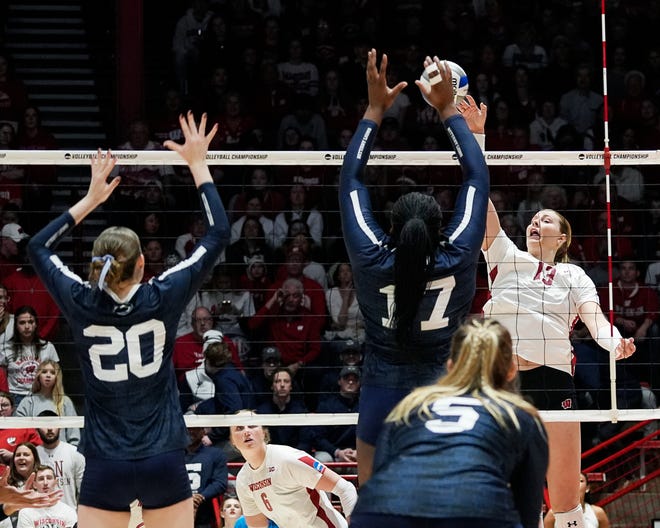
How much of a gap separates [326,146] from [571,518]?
836cm

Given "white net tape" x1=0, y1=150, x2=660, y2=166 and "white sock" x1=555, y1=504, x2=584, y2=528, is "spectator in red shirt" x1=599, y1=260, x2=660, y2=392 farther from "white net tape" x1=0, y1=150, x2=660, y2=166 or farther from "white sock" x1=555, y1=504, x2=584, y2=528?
"white sock" x1=555, y1=504, x2=584, y2=528

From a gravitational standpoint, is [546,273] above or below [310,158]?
below

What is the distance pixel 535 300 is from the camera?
25.4ft

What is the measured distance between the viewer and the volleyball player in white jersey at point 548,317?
7555mm

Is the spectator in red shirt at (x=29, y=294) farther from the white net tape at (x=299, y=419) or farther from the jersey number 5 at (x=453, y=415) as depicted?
the jersey number 5 at (x=453, y=415)

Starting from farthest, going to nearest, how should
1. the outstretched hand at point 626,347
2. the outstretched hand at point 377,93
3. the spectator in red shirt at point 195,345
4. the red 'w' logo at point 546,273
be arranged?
the spectator in red shirt at point 195,345
the red 'w' logo at point 546,273
the outstretched hand at point 626,347
the outstretched hand at point 377,93

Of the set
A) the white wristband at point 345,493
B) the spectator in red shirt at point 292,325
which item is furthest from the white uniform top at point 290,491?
the spectator in red shirt at point 292,325

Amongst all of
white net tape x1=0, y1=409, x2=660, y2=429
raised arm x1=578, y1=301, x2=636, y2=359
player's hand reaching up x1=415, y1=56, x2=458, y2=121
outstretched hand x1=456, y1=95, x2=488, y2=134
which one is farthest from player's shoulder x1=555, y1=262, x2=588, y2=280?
player's hand reaching up x1=415, y1=56, x2=458, y2=121

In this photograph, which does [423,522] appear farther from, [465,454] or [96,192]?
[96,192]

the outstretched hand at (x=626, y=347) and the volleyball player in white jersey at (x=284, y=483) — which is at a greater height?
the outstretched hand at (x=626, y=347)

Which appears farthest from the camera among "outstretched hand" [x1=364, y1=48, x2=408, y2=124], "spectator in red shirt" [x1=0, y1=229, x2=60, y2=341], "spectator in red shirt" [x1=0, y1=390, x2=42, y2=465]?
"spectator in red shirt" [x1=0, y1=229, x2=60, y2=341]

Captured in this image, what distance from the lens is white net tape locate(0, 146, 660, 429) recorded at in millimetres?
7617

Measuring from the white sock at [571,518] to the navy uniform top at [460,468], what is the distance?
9.79ft

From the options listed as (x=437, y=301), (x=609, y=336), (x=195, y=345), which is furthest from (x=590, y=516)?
(x=437, y=301)
